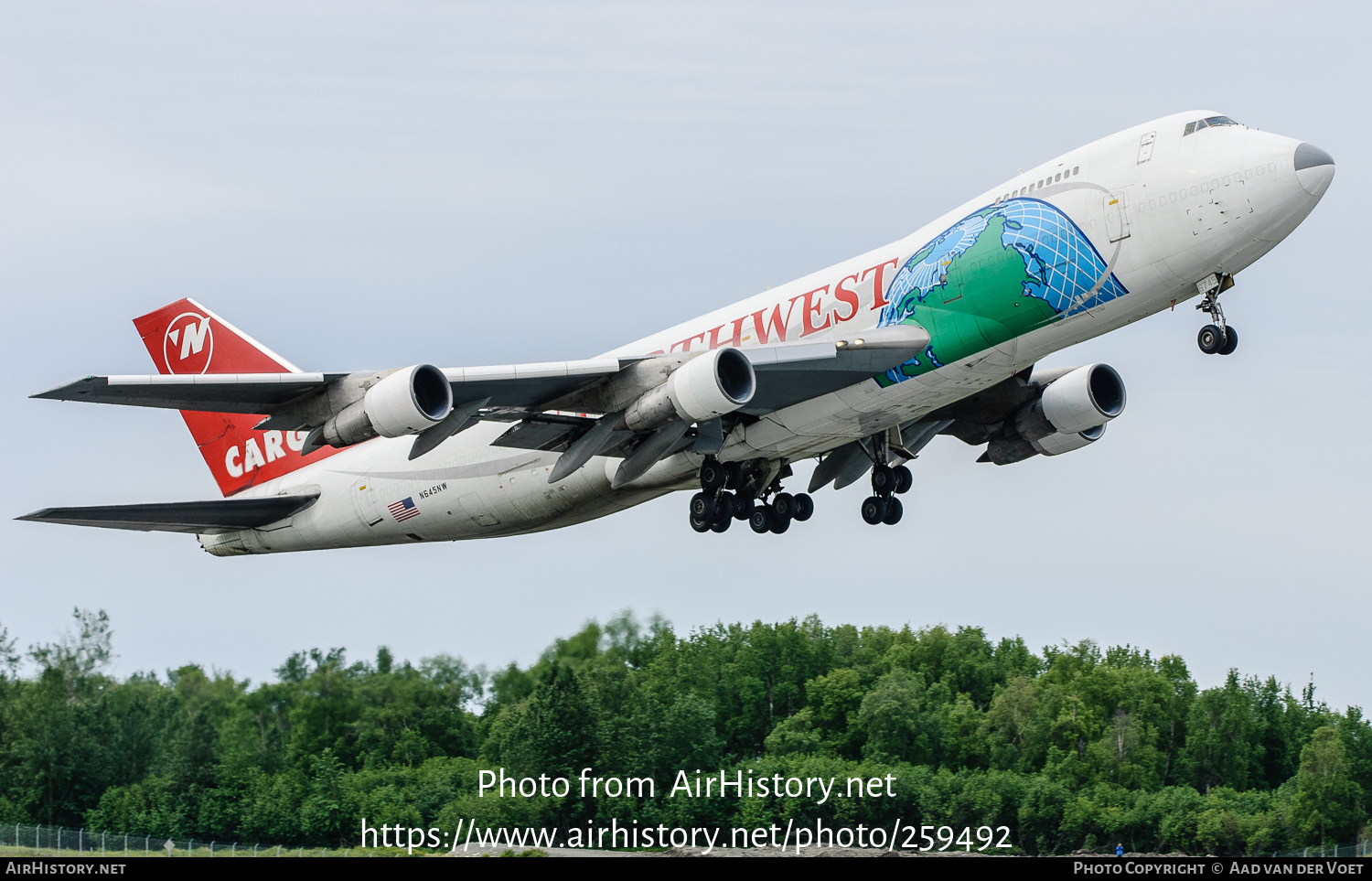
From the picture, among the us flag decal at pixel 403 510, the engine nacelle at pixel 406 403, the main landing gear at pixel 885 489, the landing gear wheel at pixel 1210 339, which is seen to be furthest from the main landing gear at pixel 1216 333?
the us flag decal at pixel 403 510

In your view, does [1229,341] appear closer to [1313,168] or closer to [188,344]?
[1313,168]

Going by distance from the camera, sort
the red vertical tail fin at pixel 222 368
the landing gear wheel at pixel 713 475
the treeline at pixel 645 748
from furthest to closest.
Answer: the treeline at pixel 645 748, the red vertical tail fin at pixel 222 368, the landing gear wheel at pixel 713 475

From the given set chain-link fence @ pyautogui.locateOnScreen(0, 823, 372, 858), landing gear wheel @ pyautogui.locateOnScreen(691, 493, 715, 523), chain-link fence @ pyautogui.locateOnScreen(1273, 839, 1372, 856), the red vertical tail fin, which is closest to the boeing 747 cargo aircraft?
landing gear wheel @ pyautogui.locateOnScreen(691, 493, 715, 523)

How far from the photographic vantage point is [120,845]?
49.4 meters

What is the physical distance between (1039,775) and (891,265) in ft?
124

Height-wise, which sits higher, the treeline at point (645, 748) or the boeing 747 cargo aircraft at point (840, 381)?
the boeing 747 cargo aircraft at point (840, 381)

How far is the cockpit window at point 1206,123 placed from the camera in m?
26.1

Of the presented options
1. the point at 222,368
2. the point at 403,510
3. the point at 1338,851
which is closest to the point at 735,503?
the point at 403,510

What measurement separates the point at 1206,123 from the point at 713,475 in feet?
37.0

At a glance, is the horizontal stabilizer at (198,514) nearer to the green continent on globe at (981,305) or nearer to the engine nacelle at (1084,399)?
the green continent on globe at (981,305)

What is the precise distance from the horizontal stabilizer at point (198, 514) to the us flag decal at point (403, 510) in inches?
95.4

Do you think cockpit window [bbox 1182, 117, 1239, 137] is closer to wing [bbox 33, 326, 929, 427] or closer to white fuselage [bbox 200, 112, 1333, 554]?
white fuselage [bbox 200, 112, 1333, 554]

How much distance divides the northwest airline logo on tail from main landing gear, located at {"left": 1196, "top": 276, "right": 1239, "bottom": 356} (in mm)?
23861
